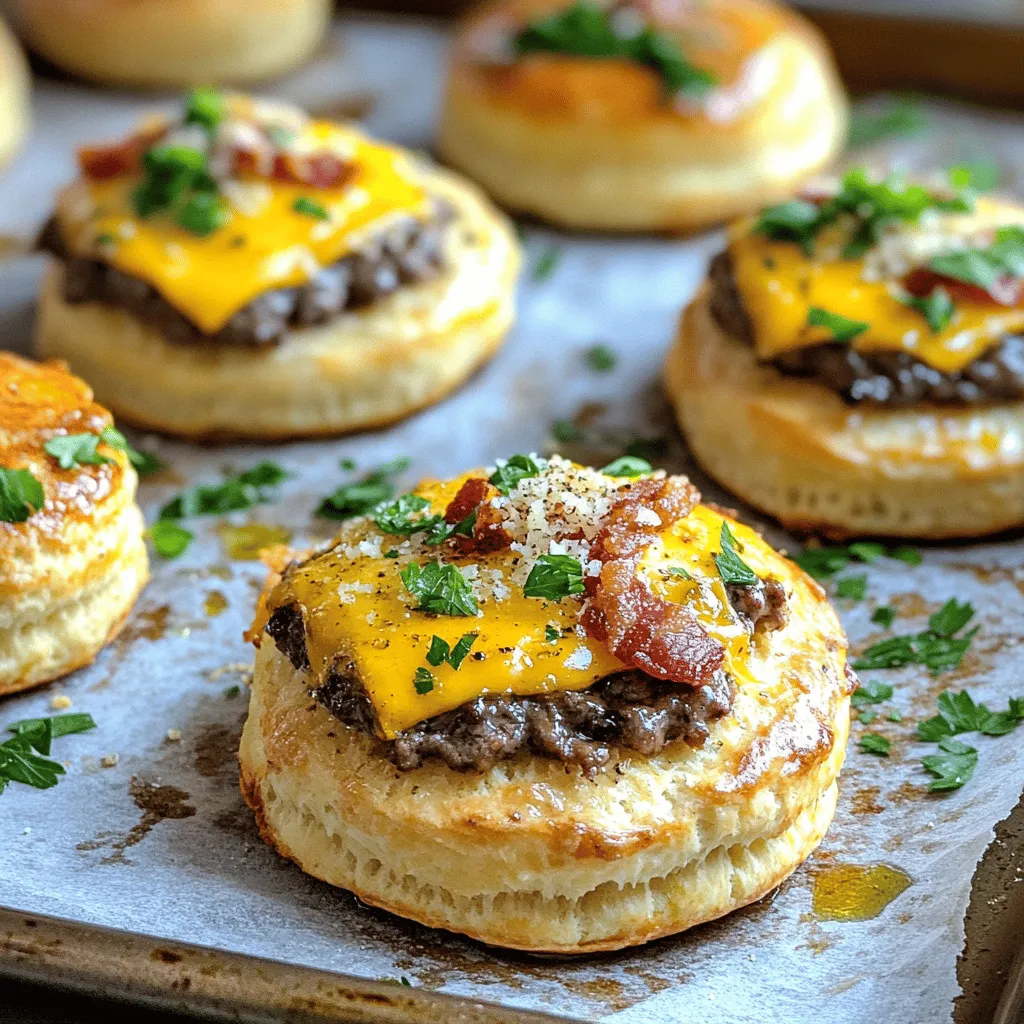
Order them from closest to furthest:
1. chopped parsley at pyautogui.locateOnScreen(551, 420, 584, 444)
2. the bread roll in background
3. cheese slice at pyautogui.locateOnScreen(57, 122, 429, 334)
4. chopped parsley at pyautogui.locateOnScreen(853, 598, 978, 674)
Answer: chopped parsley at pyautogui.locateOnScreen(853, 598, 978, 674) < cheese slice at pyautogui.locateOnScreen(57, 122, 429, 334) < chopped parsley at pyautogui.locateOnScreen(551, 420, 584, 444) < the bread roll in background

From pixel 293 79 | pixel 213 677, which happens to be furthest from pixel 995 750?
pixel 293 79

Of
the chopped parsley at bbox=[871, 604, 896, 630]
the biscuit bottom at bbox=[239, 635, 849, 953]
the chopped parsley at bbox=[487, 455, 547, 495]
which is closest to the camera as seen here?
the biscuit bottom at bbox=[239, 635, 849, 953]

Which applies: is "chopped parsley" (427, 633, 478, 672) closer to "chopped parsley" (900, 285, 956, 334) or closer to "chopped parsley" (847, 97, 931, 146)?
"chopped parsley" (900, 285, 956, 334)

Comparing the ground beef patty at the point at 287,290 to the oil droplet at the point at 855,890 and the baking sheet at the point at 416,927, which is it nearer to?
the baking sheet at the point at 416,927

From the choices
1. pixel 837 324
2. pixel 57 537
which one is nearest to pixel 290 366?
pixel 57 537

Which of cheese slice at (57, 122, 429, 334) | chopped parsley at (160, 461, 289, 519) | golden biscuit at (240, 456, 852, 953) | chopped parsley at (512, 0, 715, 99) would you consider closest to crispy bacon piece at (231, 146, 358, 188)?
cheese slice at (57, 122, 429, 334)

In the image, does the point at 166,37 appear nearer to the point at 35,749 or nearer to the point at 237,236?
the point at 237,236
